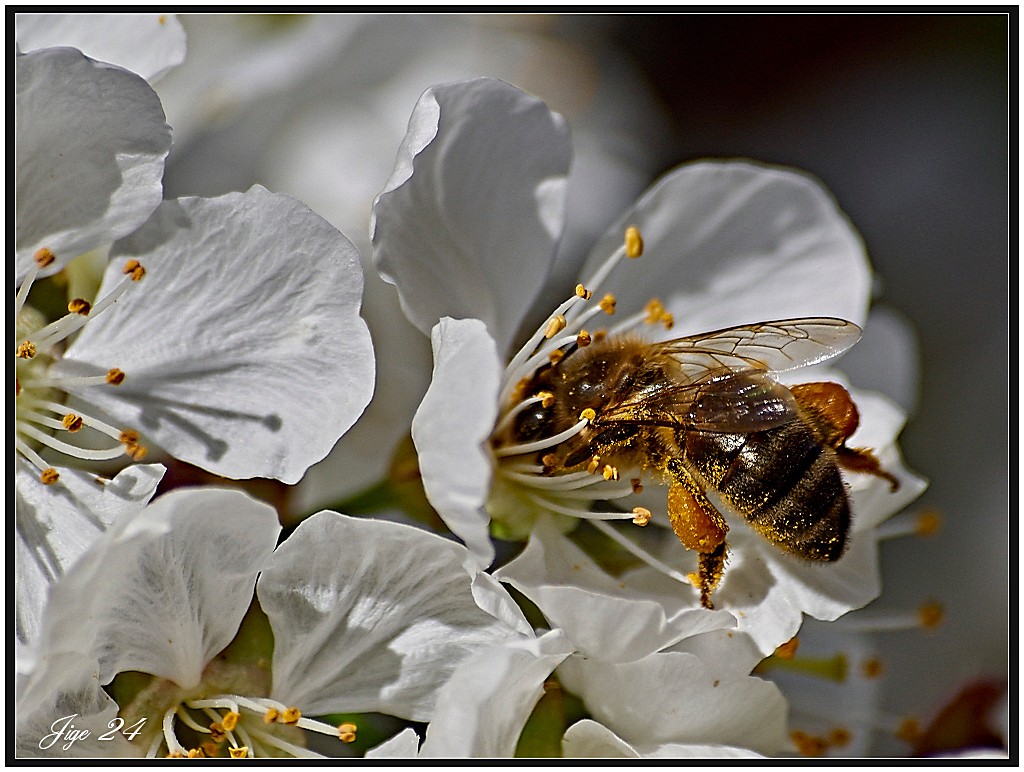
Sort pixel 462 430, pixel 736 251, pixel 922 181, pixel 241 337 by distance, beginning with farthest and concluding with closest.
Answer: pixel 922 181
pixel 736 251
pixel 241 337
pixel 462 430

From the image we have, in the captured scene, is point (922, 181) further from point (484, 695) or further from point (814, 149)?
point (484, 695)

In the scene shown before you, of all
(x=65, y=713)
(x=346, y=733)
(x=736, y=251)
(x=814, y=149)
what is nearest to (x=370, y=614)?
(x=346, y=733)

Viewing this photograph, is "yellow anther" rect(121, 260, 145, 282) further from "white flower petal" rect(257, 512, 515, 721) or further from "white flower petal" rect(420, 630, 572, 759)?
"white flower petal" rect(420, 630, 572, 759)

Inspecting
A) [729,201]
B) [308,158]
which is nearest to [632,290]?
[729,201]

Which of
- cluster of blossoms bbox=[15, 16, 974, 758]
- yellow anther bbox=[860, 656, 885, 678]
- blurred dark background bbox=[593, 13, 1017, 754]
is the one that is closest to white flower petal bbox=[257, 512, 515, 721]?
cluster of blossoms bbox=[15, 16, 974, 758]

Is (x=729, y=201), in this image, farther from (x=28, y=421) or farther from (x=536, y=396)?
(x=28, y=421)
